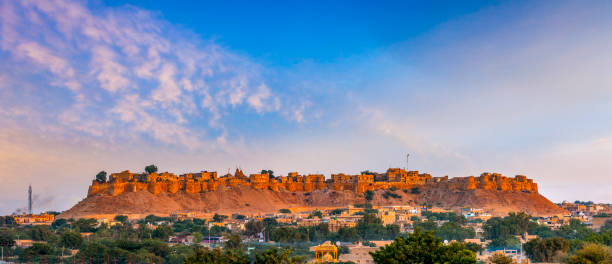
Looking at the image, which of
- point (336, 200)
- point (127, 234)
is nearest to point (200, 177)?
point (336, 200)

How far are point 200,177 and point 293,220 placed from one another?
1389 inches

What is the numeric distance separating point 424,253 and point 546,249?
→ 25530 mm

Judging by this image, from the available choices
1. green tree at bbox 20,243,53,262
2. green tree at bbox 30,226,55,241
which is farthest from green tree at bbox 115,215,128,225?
green tree at bbox 20,243,53,262

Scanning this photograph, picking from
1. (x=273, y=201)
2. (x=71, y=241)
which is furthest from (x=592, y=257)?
(x=273, y=201)

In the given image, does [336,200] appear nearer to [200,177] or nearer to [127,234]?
[200,177]

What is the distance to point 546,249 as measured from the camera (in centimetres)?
4450

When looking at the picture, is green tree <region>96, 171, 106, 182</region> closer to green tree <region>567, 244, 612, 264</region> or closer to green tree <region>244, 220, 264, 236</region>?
green tree <region>244, 220, 264, 236</region>

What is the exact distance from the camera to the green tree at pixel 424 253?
894 inches

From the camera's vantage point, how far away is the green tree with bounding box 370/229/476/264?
74.5ft

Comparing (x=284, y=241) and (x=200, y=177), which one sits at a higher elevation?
(x=200, y=177)

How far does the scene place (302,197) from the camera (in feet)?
380

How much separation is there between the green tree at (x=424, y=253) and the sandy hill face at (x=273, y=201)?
7443cm

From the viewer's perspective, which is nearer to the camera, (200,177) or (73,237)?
(73,237)

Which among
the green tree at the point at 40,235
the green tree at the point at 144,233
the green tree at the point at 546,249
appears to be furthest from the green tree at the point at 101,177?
the green tree at the point at 546,249
